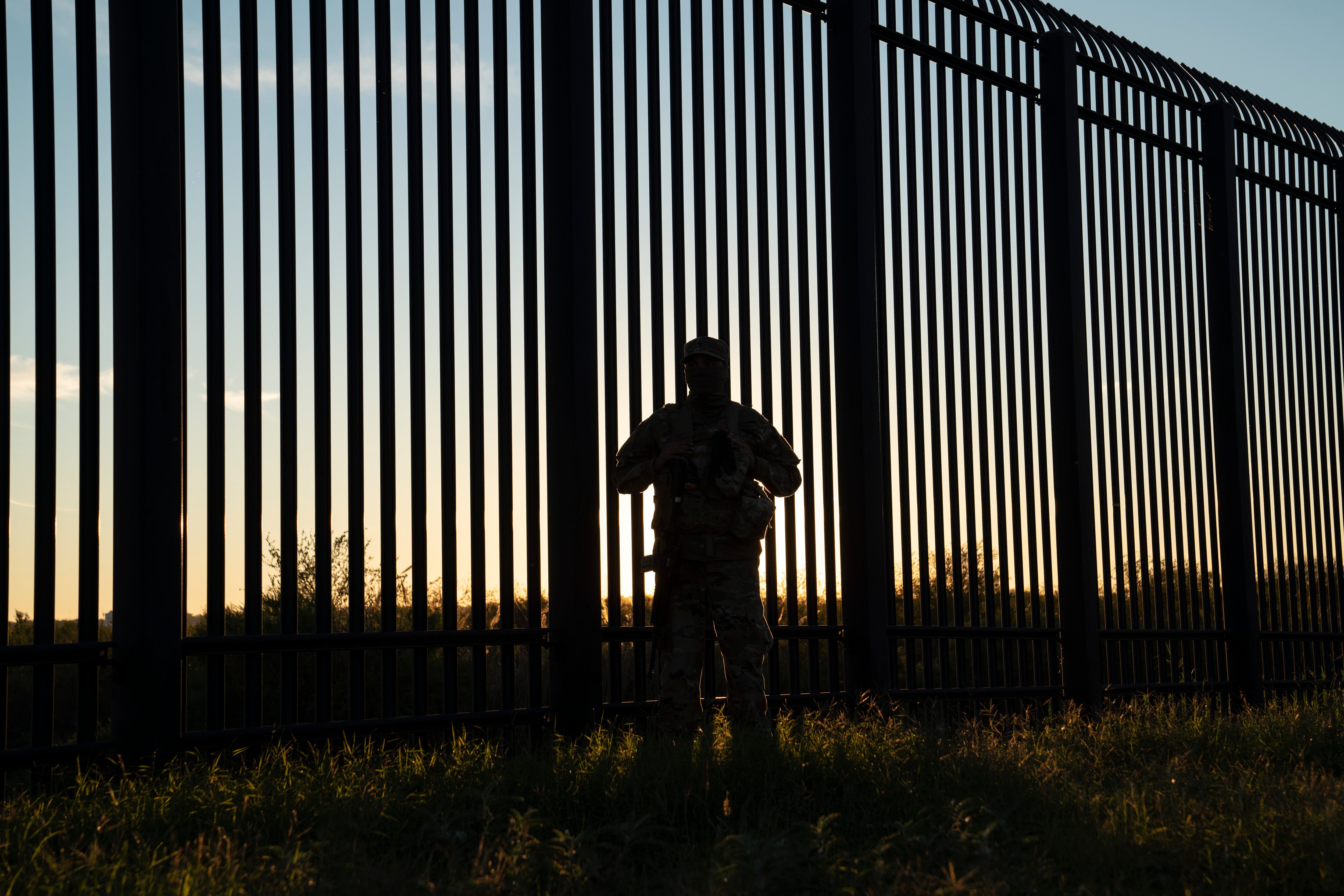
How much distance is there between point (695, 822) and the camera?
3.45 meters

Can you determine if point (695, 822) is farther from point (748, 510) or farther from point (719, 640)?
point (748, 510)

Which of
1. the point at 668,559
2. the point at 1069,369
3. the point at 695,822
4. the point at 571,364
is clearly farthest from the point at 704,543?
the point at 1069,369

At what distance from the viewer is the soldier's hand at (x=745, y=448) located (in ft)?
16.4

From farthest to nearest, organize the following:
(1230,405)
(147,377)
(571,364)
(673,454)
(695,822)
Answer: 1. (1230,405)
2. (571,364)
3. (673,454)
4. (147,377)
5. (695,822)

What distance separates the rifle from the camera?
197 inches

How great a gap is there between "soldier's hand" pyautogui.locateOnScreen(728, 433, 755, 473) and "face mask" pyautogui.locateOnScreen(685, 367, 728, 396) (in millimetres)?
200

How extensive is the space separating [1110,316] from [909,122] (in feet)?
6.60

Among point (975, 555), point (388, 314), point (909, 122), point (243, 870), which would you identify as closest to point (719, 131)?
point (909, 122)

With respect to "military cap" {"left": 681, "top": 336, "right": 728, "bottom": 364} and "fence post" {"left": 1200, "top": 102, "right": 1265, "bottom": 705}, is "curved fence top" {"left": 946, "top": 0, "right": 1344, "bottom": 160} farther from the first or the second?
"military cap" {"left": 681, "top": 336, "right": 728, "bottom": 364}

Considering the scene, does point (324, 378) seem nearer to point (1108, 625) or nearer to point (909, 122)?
point (909, 122)

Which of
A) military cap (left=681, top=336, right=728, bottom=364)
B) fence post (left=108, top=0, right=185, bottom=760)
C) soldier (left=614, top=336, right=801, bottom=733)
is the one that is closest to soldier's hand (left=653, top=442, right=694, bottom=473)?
soldier (left=614, top=336, right=801, bottom=733)

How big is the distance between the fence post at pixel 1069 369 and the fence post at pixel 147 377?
505 cm

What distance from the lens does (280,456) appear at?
15.2 ft

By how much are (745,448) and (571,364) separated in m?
0.86
